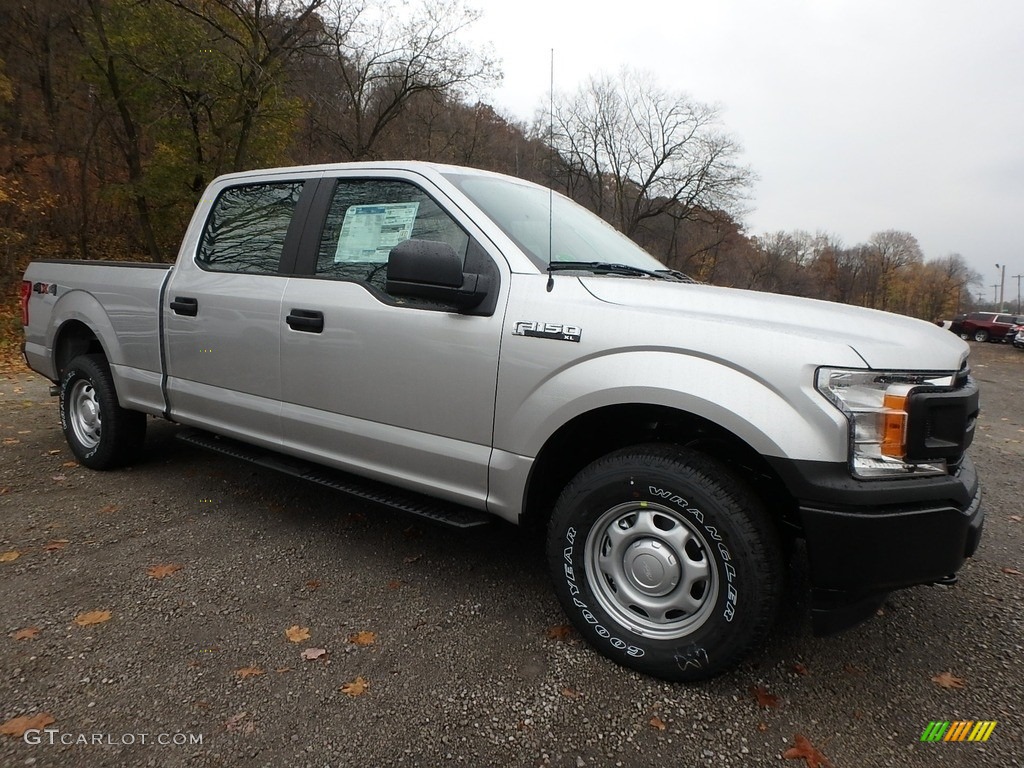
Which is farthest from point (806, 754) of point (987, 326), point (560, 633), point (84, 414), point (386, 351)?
point (987, 326)

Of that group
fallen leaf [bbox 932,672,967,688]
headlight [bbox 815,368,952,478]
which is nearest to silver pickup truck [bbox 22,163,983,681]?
headlight [bbox 815,368,952,478]

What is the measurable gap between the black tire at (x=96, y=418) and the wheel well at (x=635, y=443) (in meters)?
3.21

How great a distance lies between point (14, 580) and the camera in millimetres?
2938

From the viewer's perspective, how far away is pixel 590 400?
231cm

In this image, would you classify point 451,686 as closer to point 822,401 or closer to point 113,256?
point 822,401

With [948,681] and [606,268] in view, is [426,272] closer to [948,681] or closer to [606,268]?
[606,268]

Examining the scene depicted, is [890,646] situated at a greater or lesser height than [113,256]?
lesser

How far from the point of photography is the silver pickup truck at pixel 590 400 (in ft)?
6.47

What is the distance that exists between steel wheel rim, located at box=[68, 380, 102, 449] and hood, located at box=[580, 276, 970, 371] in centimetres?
393

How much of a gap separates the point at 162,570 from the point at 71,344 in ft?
8.34

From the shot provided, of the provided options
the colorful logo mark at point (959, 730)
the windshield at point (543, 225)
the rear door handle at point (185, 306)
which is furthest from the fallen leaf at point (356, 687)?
Answer: the rear door handle at point (185, 306)

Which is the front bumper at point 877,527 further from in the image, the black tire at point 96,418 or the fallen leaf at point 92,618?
the black tire at point 96,418

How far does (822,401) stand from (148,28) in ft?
55.6

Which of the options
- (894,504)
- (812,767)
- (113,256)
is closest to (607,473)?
(894,504)
